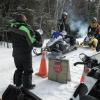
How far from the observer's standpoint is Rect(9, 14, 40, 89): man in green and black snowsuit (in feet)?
20.0

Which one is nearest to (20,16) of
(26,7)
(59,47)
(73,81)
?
(73,81)

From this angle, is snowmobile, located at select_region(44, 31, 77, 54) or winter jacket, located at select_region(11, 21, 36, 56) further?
snowmobile, located at select_region(44, 31, 77, 54)

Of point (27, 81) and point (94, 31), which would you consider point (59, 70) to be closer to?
point (27, 81)

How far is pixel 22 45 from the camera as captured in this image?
6254mm

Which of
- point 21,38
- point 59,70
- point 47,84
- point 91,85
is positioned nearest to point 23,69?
point 21,38

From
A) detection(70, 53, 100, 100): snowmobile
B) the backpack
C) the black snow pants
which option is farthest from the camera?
the black snow pants

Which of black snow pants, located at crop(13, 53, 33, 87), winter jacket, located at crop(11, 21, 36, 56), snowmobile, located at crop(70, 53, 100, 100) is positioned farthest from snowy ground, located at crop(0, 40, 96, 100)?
snowmobile, located at crop(70, 53, 100, 100)

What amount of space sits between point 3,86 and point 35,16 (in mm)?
14543

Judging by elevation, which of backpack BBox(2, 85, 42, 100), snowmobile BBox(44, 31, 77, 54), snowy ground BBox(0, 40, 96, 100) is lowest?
snowy ground BBox(0, 40, 96, 100)

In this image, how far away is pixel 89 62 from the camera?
13.8 feet

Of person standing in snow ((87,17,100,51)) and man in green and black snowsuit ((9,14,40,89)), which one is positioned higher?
man in green and black snowsuit ((9,14,40,89))

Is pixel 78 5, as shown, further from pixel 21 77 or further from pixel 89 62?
pixel 89 62

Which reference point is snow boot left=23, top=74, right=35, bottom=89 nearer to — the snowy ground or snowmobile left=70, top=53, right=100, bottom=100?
the snowy ground

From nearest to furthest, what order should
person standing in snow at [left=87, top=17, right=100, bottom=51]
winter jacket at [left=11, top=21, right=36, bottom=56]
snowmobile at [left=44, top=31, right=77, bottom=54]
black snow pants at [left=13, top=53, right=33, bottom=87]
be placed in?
winter jacket at [left=11, top=21, right=36, bottom=56] < black snow pants at [left=13, top=53, right=33, bottom=87] < snowmobile at [left=44, top=31, right=77, bottom=54] < person standing in snow at [left=87, top=17, right=100, bottom=51]
